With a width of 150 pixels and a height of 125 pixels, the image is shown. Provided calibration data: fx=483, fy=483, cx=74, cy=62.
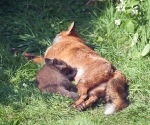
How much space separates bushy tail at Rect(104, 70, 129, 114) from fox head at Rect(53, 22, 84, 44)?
1.48 metres

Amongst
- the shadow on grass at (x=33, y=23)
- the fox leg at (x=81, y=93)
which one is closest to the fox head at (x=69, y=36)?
the shadow on grass at (x=33, y=23)

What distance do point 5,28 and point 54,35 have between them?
0.90 meters

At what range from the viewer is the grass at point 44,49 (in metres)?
6.10

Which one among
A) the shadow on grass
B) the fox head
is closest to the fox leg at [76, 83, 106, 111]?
the shadow on grass

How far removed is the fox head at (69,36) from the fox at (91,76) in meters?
0.22

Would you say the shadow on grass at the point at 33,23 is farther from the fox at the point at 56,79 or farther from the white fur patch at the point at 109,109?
the white fur patch at the point at 109,109

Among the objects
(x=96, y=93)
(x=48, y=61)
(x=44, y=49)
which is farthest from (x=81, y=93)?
(x=44, y=49)

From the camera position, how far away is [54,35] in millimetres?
8320

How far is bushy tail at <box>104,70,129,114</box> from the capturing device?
622 centimetres

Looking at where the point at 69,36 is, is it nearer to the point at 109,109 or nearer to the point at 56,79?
the point at 56,79

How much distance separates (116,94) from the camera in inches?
248

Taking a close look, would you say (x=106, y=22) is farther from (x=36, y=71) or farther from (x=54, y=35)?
(x=36, y=71)

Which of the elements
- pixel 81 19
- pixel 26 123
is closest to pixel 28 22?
pixel 81 19

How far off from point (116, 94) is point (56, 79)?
0.91m
